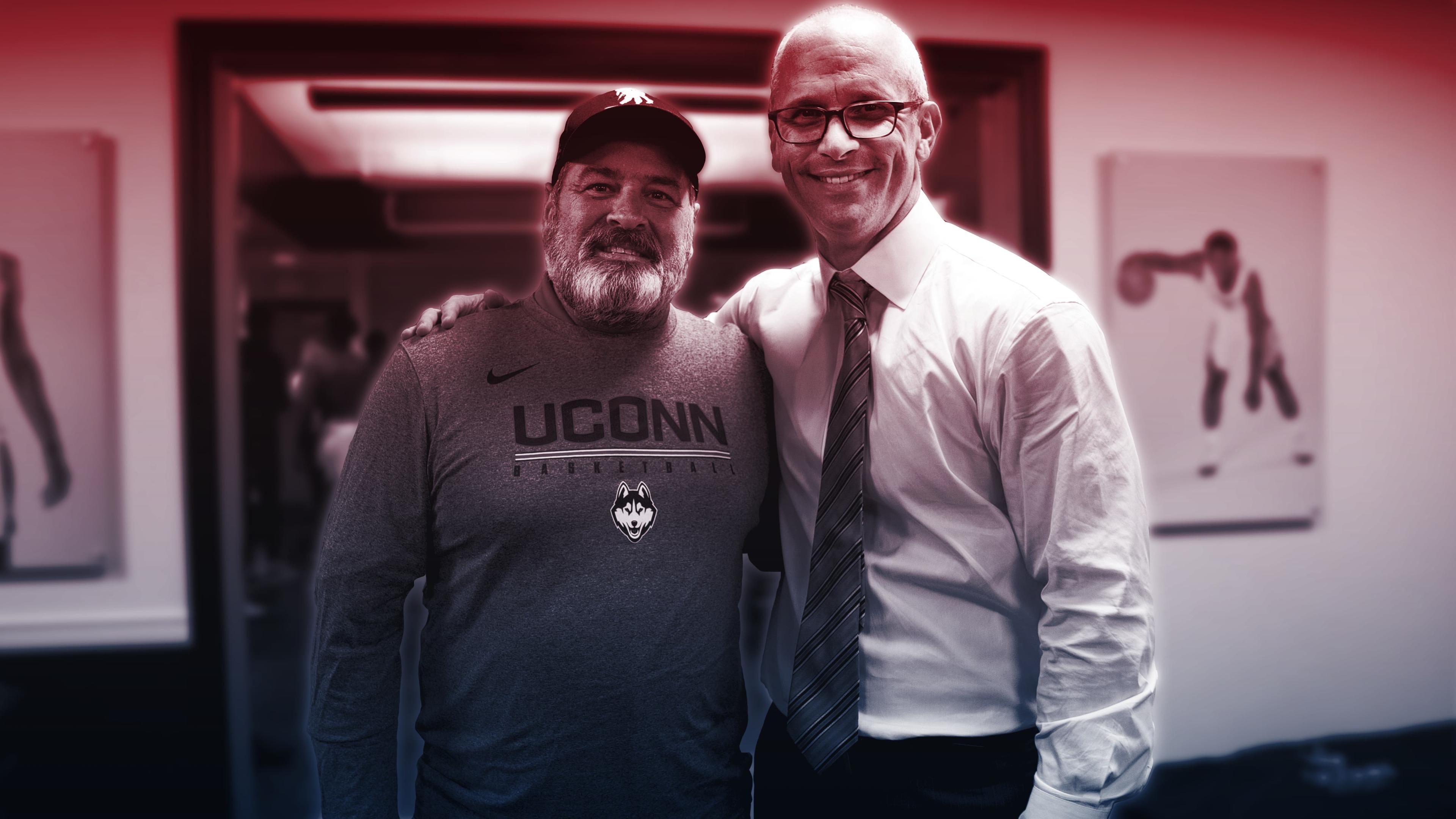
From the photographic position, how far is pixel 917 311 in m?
1.09

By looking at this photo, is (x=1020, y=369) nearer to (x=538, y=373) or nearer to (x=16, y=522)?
(x=538, y=373)

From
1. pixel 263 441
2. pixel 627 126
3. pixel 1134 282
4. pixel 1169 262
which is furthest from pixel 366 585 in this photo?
pixel 1169 262

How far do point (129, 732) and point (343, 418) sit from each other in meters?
1.26

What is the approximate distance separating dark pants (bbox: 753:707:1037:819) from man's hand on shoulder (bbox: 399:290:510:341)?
3.09 feet

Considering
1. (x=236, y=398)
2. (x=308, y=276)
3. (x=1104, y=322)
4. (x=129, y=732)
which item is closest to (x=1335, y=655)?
(x=1104, y=322)

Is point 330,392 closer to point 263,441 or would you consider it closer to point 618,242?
point 263,441

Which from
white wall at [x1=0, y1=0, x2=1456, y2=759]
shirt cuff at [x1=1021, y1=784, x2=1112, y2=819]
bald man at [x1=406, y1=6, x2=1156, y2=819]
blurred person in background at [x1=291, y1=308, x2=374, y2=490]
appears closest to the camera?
shirt cuff at [x1=1021, y1=784, x2=1112, y2=819]

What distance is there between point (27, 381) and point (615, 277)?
2.23 metres

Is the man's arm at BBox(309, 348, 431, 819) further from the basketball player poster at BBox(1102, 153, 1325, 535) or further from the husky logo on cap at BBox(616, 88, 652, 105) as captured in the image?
the basketball player poster at BBox(1102, 153, 1325, 535)

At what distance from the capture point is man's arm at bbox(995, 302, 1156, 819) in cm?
90

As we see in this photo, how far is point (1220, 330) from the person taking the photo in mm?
2533

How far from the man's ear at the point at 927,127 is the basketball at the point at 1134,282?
166cm

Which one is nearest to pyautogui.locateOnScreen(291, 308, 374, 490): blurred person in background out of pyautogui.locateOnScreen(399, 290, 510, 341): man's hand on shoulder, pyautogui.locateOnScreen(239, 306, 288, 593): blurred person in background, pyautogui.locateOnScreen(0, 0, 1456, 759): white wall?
pyautogui.locateOnScreen(239, 306, 288, 593): blurred person in background

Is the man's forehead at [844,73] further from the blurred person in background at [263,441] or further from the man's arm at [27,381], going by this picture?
the man's arm at [27,381]
